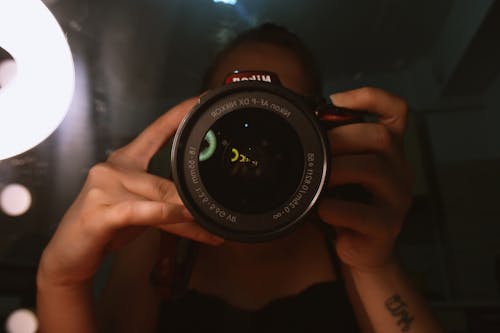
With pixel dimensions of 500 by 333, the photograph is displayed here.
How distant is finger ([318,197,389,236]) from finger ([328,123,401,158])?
69mm

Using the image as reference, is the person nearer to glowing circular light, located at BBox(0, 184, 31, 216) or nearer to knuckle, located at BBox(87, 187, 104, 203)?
knuckle, located at BBox(87, 187, 104, 203)

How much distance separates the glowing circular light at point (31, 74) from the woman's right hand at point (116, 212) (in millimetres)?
119

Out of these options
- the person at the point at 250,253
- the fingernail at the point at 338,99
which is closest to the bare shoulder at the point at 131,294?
the person at the point at 250,253

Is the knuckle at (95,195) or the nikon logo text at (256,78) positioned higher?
the nikon logo text at (256,78)

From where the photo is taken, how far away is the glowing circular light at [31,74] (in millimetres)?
510

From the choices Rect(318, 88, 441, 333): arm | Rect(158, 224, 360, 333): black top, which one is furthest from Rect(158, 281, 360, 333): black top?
Rect(318, 88, 441, 333): arm

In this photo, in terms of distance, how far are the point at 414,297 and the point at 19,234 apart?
1.31 metres

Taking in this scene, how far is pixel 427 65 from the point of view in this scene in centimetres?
221

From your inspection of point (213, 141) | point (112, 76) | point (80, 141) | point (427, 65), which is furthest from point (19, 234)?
point (427, 65)

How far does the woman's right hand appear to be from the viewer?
47 centimetres

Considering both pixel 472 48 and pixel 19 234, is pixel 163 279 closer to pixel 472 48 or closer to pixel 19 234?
pixel 19 234

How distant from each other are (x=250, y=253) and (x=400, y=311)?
324 millimetres

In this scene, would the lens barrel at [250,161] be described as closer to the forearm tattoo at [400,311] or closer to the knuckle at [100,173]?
the knuckle at [100,173]

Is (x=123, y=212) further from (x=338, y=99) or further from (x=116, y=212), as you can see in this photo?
(x=338, y=99)
